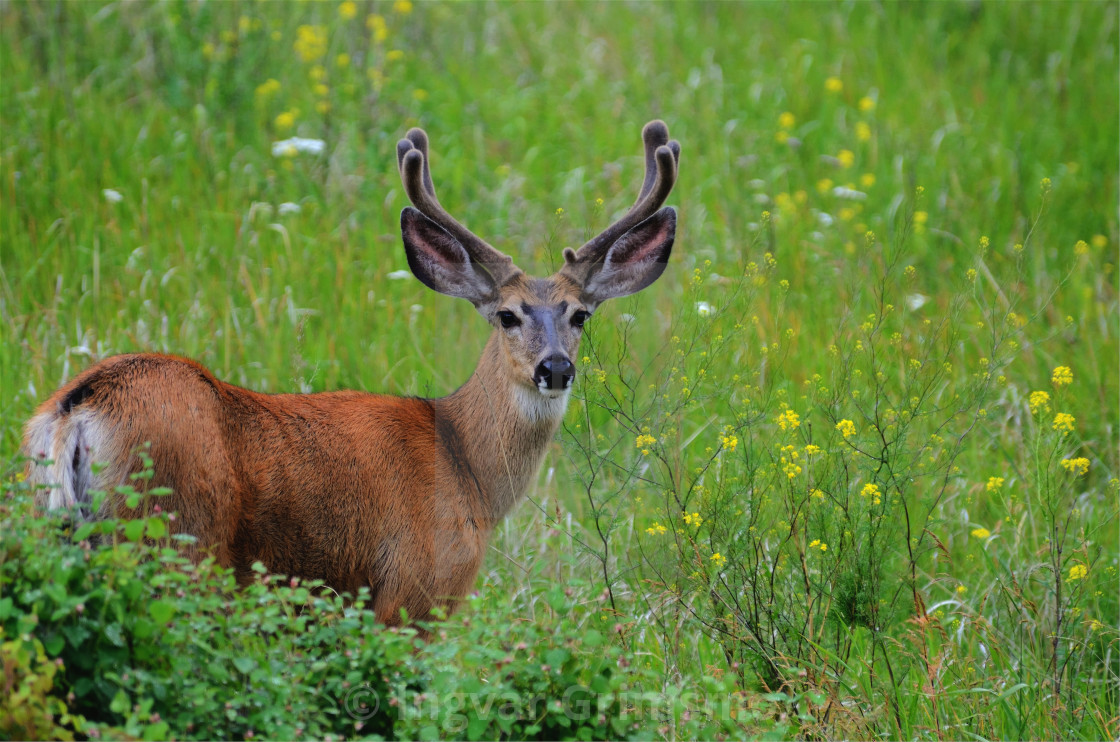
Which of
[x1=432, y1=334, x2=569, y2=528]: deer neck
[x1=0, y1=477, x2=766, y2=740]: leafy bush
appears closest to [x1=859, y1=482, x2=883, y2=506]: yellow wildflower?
[x1=0, y1=477, x2=766, y2=740]: leafy bush

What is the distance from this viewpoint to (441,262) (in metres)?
5.41

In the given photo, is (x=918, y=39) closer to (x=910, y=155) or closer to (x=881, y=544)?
(x=910, y=155)

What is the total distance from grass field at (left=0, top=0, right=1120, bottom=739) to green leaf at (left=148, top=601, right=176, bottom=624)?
3.00ft

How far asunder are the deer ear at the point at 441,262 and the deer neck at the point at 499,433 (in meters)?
0.30

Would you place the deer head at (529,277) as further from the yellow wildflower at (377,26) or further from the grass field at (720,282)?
the yellow wildflower at (377,26)

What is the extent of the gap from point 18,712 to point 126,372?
152cm

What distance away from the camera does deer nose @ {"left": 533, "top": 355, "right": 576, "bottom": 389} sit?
4875 mm

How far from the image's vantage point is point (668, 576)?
15.2 feet

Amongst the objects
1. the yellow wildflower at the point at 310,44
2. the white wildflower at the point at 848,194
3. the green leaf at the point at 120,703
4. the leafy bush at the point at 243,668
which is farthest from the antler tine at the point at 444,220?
the yellow wildflower at the point at 310,44

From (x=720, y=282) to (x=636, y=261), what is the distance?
6.92 feet

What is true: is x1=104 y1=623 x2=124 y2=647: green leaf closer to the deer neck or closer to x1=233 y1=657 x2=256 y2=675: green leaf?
x1=233 y1=657 x2=256 y2=675: green leaf

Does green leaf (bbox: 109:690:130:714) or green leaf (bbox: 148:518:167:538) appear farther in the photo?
green leaf (bbox: 148:518:167:538)

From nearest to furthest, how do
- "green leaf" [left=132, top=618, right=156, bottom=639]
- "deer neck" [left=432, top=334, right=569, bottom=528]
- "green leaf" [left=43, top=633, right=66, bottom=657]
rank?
"green leaf" [left=43, top=633, right=66, bottom=657]
"green leaf" [left=132, top=618, right=156, bottom=639]
"deer neck" [left=432, top=334, right=569, bottom=528]

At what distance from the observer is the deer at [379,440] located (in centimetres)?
403
